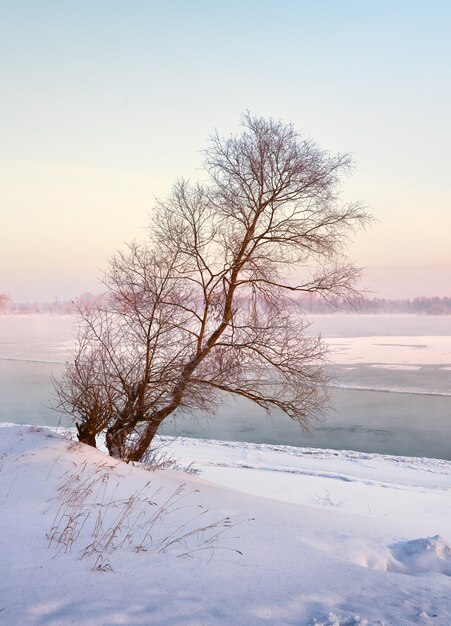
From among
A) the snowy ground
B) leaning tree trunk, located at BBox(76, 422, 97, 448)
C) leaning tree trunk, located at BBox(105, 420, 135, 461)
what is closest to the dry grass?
the snowy ground

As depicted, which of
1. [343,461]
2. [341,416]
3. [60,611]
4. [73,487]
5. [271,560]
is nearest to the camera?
[60,611]

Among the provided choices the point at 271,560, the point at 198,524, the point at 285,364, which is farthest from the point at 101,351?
the point at 271,560

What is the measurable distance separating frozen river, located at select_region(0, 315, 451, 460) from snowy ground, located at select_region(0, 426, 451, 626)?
772 centimetres

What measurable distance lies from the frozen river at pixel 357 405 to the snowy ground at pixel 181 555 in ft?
25.3

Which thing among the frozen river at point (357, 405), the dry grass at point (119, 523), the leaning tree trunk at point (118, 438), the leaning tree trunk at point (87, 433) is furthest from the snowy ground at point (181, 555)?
the frozen river at point (357, 405)

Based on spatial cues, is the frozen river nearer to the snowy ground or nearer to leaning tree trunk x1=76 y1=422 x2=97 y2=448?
leaning tree trunk x1=76 y1=422 x2=97 y2=448

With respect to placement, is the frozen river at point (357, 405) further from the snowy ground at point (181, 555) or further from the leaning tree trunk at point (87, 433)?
the snowy ground at point (181, 555)

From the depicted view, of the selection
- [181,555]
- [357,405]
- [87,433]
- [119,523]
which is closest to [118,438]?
[87,433]

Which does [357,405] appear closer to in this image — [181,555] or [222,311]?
[222,311]

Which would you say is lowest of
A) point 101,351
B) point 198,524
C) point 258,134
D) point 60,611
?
point 198,524

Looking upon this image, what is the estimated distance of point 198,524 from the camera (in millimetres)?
6383

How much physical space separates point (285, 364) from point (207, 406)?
183 centimetres

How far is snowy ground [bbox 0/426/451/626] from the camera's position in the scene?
13.1ft

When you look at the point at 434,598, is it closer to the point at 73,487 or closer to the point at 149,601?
the point at 149,601
